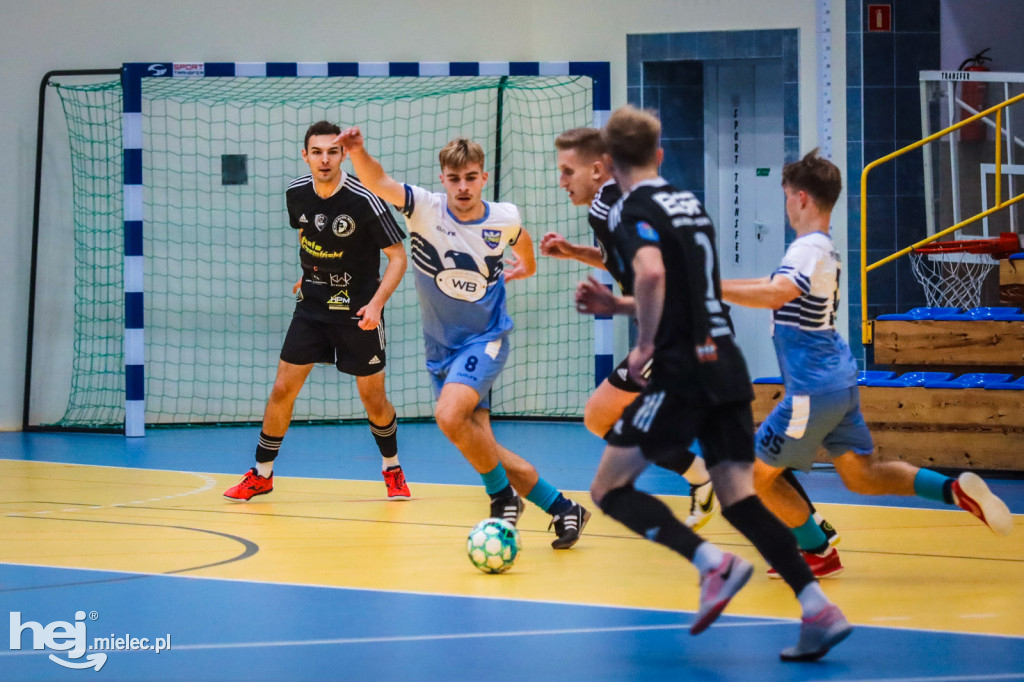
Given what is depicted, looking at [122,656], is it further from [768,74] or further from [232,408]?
[768,74]

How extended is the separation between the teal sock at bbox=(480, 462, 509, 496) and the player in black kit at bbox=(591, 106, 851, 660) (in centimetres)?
177

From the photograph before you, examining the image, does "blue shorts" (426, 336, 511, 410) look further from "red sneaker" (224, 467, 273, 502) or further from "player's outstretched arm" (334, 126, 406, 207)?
"red sneaker" (224, 467, 273, 502)

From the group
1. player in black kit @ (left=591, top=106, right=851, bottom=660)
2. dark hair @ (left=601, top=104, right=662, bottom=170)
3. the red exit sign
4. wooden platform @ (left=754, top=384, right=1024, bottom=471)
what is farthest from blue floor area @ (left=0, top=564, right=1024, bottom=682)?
the red exit sign

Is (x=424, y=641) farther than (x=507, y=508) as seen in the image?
No

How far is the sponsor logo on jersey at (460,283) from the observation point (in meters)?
5.44

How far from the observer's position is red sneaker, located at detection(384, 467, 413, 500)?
266 inches

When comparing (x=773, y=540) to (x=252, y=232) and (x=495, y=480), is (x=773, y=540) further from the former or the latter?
(x=252, y=232)

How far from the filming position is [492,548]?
15.1 ft

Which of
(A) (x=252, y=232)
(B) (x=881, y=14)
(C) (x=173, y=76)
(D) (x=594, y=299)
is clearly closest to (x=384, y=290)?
(D) (x=594, y=299)

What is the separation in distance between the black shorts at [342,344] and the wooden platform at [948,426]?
2.57 metres

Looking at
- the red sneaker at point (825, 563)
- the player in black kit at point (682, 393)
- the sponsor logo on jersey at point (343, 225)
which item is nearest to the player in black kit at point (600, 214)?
the red sneaker at point (825, 563)

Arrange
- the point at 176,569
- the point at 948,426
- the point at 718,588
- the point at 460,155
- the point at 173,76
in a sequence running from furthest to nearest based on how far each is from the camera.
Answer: the point at 173,76
the point at 948,426
the point at 460,155
the point at 176,569
the point at 718,588

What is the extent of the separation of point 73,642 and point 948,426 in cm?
560

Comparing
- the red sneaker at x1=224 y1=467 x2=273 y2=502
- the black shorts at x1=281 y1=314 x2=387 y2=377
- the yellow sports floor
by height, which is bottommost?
the yellow sports floor
